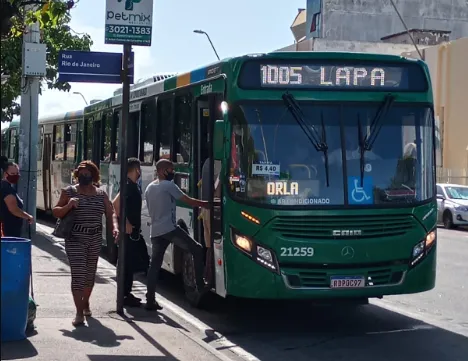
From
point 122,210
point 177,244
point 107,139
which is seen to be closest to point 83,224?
point 122,210

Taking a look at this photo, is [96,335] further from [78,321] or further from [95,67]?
[95,67]

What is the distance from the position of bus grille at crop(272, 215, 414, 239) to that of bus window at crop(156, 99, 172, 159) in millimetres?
3166

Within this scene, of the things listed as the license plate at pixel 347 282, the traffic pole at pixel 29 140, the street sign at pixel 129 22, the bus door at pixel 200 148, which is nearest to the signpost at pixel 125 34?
the street sign at pixel 129 22

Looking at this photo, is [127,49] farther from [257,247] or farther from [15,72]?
[15,72]

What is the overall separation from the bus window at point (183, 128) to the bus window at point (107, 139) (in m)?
4.73

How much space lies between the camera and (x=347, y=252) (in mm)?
9109

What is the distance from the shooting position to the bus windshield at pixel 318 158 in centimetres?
916

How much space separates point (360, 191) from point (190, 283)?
277 centimetres

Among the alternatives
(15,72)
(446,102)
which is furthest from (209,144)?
(446,102)

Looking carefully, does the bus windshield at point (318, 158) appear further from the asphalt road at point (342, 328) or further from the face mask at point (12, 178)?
the face mask at point (12, 178)

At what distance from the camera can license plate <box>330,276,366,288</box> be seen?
9.12 metres

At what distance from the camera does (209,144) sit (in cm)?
1012

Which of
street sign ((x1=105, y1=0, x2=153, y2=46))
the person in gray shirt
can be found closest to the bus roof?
street sign ((x1=105, y1=0, x2=153, y2=46))

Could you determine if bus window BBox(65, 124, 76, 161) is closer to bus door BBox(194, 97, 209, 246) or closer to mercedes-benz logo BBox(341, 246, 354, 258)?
bus door BBox(194, 97, 209, 246)
